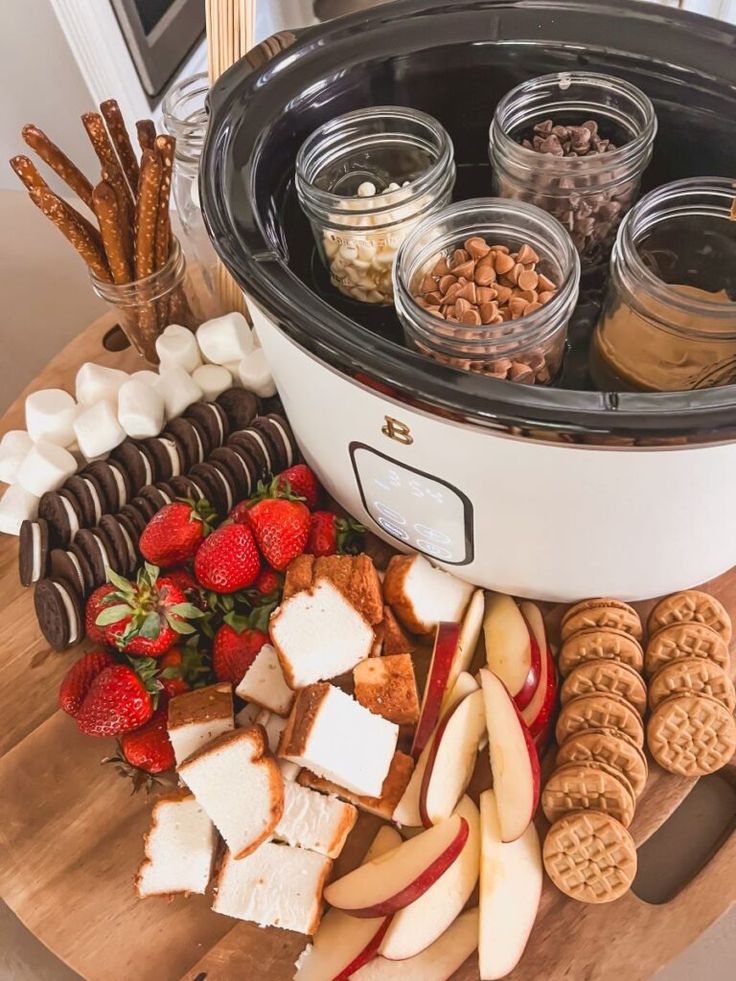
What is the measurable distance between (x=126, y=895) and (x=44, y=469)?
0.54 metres

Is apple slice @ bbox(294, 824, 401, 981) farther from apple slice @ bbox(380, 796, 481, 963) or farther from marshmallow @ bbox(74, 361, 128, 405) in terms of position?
marshmallow @ bbox(74, 361, 128, 405)

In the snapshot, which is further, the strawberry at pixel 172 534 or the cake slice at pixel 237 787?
the strawberry at pixel 172 534

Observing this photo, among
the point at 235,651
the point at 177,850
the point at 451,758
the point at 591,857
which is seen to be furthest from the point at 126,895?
the point at 591,857

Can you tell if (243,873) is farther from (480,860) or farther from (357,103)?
(357,103)

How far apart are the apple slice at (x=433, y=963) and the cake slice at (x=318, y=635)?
11.6 inches

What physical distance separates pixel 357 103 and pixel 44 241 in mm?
1375

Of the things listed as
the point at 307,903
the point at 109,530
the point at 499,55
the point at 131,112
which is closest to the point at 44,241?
the point at 131,112

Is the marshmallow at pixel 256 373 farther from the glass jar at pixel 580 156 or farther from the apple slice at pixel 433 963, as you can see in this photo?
the apple slice at pixel 433 963

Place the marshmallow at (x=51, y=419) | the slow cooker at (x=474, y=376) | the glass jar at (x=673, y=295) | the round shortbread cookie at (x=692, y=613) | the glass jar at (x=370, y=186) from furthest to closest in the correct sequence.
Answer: the marshmallow at (x=51, y=419) → the round shortbread cookie at (x=692, y=613) → the glass jar at (x=370, y=186) → the glass jar at (x=673, y=295) → the slow cooker at (x=474, y=376)

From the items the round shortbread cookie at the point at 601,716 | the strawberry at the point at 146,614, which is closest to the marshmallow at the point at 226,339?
the strawberry at the point at 146,614

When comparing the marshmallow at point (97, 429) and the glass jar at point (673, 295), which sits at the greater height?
the glass jar at point (673, 295)

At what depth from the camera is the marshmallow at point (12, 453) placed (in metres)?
1.21

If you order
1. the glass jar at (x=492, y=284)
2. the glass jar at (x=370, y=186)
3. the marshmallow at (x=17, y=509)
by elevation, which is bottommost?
the marshmallow at (x=17, y=509)

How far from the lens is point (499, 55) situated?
3.16ft
